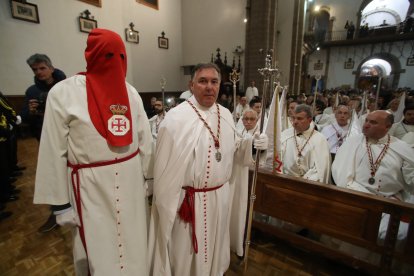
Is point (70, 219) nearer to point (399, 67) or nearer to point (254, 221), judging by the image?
point (254, 221)

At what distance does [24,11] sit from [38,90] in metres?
6.70

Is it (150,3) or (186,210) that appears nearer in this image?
(186,210)

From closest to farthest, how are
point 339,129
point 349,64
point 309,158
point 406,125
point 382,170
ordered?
point 382,170, point 309,158, point 406,125, point 339,129, point 349,64

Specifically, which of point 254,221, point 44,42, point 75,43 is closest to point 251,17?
point 75,43

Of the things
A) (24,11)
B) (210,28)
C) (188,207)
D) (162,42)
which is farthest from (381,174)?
(210,28)

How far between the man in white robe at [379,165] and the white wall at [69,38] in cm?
924

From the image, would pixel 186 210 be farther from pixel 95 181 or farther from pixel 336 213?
pixel 336 213

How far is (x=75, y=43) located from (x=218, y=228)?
9.49 meters

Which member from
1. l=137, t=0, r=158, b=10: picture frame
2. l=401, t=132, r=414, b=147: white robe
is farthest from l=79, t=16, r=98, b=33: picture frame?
l=401, t=132, r=414, b=147: white robe

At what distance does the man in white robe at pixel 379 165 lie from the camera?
8.74 ft

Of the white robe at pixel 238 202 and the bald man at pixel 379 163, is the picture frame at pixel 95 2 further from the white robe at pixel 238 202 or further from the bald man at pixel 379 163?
the bald man at pixel 379 163

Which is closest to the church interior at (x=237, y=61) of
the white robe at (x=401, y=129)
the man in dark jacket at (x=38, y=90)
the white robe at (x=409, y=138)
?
the man in dark jacket at (x=38, y=90)

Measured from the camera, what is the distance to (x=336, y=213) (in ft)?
7.61

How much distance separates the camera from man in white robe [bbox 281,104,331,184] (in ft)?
9.90
